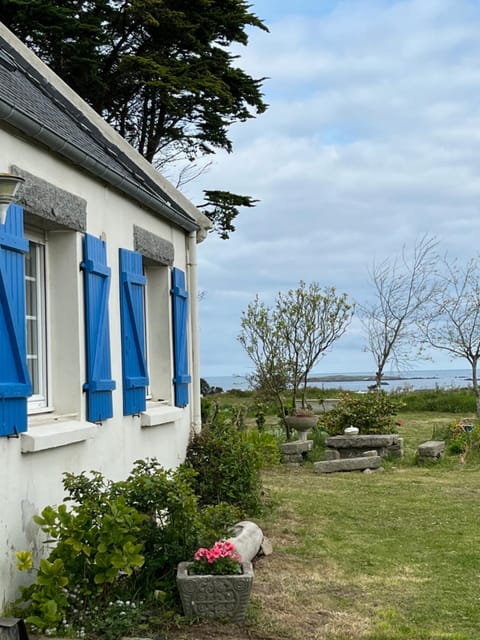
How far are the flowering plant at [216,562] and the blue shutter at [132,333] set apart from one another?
2292 mm

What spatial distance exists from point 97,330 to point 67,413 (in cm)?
71

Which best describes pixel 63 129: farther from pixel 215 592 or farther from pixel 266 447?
pixel 266 447

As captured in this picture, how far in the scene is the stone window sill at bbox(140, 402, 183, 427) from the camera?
820 centimetres

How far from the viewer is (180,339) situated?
9688 millimetres

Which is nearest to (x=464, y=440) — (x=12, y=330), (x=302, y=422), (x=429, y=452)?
(x=429, y=452)

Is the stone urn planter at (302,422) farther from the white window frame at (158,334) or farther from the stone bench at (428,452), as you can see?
the white window frame at (158,334)

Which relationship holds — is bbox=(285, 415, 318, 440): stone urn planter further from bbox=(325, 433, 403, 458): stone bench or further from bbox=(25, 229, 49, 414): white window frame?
bbox=(25, 229, 49, 414): white window frame

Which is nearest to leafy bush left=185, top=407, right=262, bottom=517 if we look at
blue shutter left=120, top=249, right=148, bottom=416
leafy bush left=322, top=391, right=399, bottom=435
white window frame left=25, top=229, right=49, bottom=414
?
blue shutter left=120, top=249, right=148, bottom=416

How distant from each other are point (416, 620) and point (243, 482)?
3897mm

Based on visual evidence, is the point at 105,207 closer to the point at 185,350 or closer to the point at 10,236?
the point at 10,236

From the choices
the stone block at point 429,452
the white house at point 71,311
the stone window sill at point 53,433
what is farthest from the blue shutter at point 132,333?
the stone block at point 429,452

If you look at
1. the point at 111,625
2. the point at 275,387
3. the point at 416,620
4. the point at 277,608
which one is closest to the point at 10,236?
the point at 111,625

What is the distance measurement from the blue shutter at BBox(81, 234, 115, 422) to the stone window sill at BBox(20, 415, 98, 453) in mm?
282

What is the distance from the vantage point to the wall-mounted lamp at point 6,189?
4.87 m
